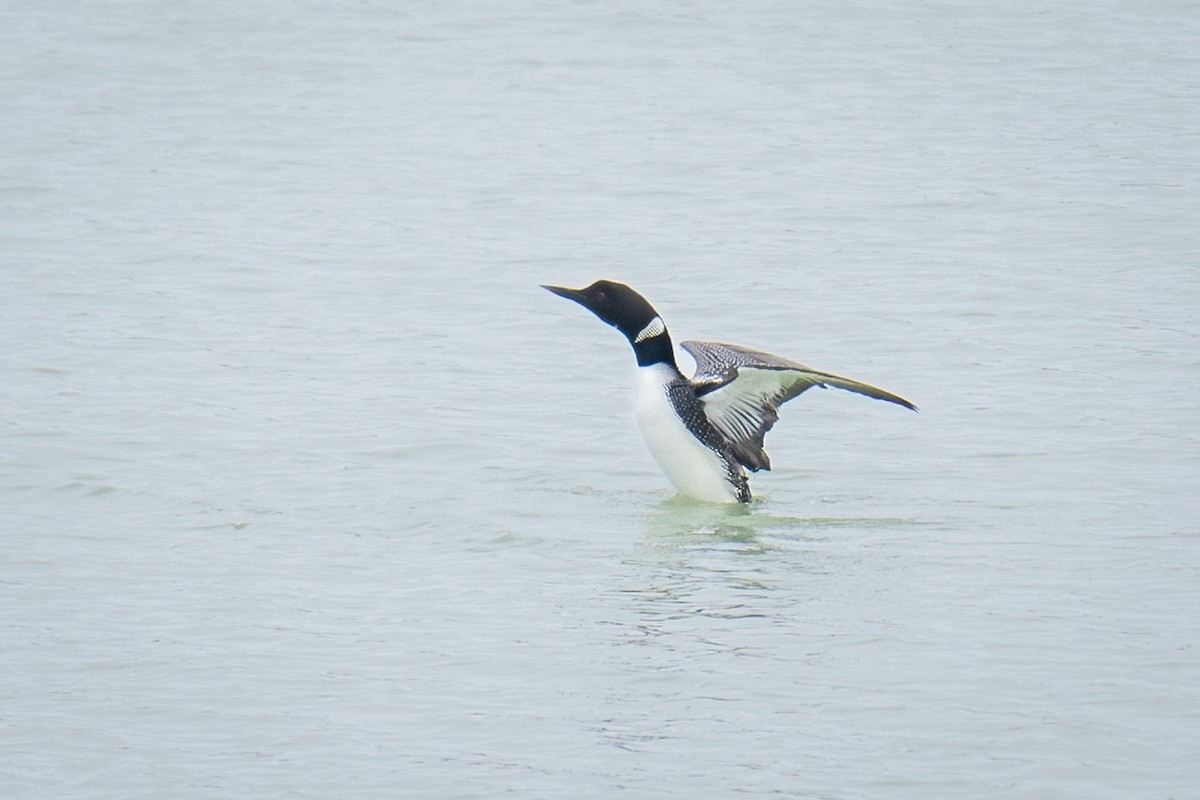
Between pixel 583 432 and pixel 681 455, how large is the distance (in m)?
1.32

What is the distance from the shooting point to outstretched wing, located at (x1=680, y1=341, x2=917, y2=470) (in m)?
8.07

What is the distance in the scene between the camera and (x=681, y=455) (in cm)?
830

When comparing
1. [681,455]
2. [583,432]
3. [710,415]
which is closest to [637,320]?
[710,415]

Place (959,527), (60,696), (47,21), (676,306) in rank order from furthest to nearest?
1. (47,21)
2. (676,306)
3. (959,527)
4. (60,696)

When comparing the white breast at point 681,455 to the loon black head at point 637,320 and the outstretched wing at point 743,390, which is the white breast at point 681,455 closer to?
the outstretched wing at point 743,390

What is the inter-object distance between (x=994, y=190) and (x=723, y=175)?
243cm

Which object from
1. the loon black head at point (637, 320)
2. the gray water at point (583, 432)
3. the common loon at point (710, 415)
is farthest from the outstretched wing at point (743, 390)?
the gray water at point (583, 432)

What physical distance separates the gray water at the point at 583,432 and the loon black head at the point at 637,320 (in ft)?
2.05

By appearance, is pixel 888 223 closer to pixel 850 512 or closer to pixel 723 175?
pixel 723 175

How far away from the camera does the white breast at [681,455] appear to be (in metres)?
8.30

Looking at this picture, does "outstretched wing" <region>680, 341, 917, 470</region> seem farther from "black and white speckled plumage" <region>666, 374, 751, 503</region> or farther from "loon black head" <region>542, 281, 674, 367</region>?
"loon black head" <region>542, 281, 674, 367</region>

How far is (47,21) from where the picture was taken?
23.9 meters

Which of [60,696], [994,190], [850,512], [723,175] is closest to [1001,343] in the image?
[850,512]

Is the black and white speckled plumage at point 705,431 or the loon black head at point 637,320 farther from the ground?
the loon black head at point 637,320
